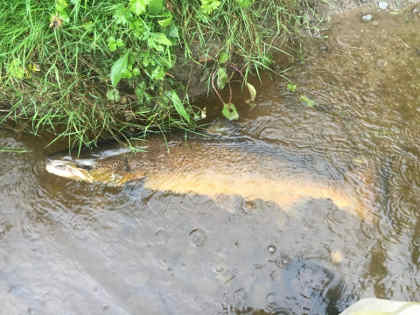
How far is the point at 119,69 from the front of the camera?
7.86ft

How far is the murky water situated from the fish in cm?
4

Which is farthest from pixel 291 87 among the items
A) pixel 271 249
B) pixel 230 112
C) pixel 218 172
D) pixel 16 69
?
pixel 16 69

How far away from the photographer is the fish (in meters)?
2.64

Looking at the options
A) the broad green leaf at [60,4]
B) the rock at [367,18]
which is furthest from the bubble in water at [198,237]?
the rock at [367,18]

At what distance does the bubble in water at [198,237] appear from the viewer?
2.54m

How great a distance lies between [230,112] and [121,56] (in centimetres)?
97

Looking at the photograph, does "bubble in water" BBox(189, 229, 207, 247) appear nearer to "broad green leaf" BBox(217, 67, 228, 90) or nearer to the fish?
the fish

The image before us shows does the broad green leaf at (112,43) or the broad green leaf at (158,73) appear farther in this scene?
the broad green leaf at (158,73)

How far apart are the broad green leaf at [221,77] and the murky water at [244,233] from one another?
36 centimetres

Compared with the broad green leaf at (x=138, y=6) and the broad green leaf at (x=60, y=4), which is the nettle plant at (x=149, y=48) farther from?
the broad green leaf at (x=60, y=4)

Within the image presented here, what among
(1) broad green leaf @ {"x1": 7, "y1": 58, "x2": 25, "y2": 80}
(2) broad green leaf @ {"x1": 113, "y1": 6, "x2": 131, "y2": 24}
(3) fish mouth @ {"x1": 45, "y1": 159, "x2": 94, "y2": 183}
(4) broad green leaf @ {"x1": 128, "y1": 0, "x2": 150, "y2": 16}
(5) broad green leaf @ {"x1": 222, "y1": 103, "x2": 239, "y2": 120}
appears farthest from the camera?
(5) broad green leaf @ {"x1": 222, "y1": 103, "x2": 239, "y2": 120}

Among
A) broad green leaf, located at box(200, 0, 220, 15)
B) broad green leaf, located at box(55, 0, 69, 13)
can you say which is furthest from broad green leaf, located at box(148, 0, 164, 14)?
broad green leaf, located at box(55, 0, 69, 13)

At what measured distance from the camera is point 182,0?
8.38ft

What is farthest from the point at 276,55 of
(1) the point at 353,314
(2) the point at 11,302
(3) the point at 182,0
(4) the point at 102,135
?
(2) the point at 11,302
